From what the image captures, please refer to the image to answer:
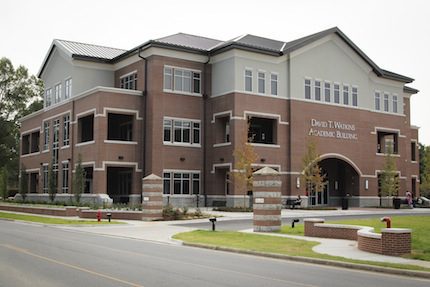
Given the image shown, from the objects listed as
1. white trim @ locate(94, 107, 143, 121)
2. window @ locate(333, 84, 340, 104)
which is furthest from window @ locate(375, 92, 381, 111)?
white trim @ locate(94, 107, 143, 121)

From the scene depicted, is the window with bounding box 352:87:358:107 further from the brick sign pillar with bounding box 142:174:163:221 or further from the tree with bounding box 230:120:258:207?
the brick sign pillar with bounding box 142:174:163:221

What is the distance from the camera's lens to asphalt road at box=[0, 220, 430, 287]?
1133 centimetres

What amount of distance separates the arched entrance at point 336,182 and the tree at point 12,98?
45.3 m

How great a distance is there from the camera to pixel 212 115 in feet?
159

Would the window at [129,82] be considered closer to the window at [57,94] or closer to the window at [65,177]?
the window at [57,94]

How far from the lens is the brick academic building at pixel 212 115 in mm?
46656

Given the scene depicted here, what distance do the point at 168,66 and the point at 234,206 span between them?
41.9 ft

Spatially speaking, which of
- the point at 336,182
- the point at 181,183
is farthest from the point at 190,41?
the point at 336,182

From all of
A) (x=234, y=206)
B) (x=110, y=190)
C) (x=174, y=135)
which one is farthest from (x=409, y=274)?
(x=110, y=190)

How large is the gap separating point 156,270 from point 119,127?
4051cm

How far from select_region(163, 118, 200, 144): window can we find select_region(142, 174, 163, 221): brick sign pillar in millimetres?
13418

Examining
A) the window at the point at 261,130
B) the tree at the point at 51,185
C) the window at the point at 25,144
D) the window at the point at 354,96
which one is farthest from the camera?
the window at the point at 25,144

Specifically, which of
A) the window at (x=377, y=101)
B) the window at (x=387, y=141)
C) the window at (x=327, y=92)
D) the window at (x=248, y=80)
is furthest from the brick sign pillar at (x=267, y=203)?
the window at (x=377, y=101)

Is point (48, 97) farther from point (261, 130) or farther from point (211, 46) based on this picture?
point (261, 130)
